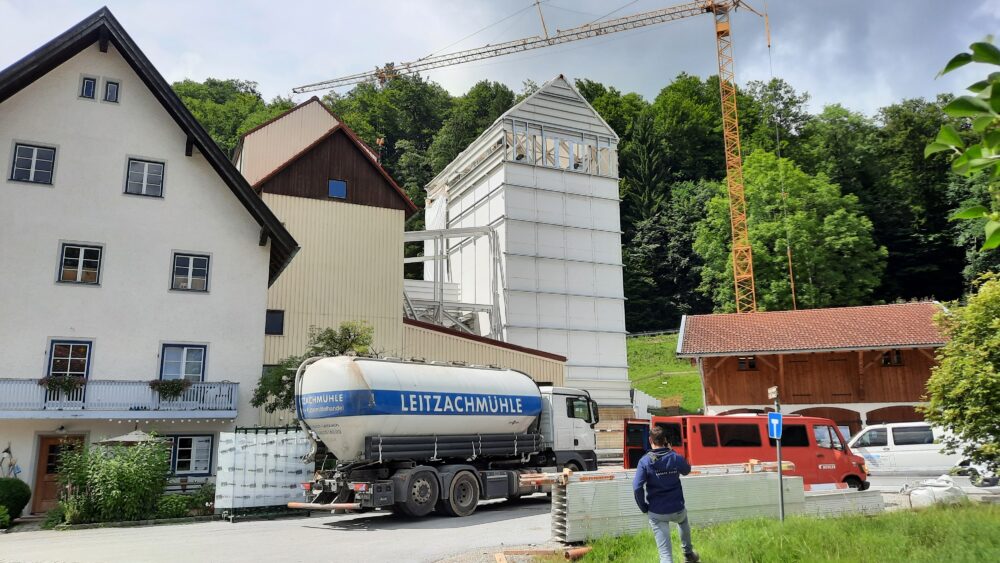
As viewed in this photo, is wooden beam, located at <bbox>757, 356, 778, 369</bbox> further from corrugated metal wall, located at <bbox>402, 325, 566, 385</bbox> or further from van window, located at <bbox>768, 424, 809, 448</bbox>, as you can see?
van window, located at <bbox>768, 424, 809, 448</bbox>

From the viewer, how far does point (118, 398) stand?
21688mm

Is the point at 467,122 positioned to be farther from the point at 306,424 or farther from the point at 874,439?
the point at 306,424

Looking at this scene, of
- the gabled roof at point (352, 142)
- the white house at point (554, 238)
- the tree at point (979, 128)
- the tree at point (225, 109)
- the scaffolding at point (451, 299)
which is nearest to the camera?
the tree at point (979, 128)

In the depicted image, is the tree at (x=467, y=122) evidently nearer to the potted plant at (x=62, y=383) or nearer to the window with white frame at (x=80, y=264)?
the window with white frame at (x=80, y=264)

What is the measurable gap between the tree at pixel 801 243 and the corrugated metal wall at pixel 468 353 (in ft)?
87.8

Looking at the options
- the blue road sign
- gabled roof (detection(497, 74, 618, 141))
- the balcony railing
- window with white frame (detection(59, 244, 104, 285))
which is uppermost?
gabled roof (detection(497, 74, 618, 141))

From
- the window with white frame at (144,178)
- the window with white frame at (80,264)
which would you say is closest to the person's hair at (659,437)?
the window with white frame at (80,264)

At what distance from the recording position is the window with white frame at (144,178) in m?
23.8

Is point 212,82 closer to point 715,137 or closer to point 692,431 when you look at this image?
point 715,137

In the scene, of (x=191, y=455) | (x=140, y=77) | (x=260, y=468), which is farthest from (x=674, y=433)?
(x=140, y=77)

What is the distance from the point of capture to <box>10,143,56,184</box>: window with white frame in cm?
2233

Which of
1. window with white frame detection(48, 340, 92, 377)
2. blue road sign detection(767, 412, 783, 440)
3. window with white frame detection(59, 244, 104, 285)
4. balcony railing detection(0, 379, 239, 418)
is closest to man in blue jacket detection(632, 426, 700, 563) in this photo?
blue road sign detection(767, 412, 783, 440)

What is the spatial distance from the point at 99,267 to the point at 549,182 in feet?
111

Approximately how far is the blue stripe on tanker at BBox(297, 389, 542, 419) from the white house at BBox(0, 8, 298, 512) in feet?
26.0
